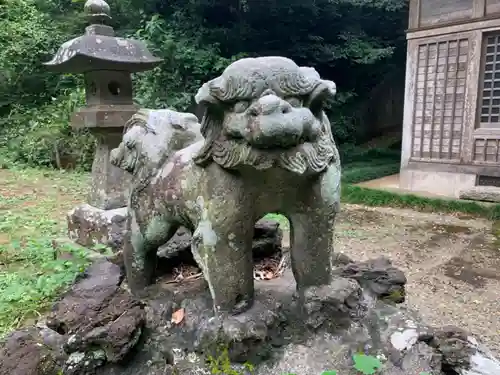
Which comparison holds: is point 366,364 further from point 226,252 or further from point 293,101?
point 293,101

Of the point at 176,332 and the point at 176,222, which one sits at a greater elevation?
the point at 176,222

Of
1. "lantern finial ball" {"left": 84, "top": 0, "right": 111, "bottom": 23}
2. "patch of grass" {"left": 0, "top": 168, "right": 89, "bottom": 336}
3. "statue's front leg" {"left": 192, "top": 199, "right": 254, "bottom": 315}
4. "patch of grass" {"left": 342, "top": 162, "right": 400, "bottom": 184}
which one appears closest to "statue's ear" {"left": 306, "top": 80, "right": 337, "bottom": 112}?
"statue's front leg" {"left": 192, "top": 199, "right": 254, "bottom": 315}

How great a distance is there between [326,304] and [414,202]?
5.71 meters

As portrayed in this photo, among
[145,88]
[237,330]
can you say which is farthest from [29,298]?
[145,88]

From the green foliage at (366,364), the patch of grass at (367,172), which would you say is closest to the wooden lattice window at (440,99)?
the patch of grass at (367,172)

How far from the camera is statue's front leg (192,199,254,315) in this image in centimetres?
132

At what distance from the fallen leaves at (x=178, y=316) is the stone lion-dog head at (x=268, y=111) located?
2.09 feet

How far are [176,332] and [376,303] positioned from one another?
0.81 meters

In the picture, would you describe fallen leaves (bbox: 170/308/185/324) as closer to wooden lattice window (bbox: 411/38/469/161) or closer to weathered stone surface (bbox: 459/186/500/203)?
weathered stone surface (bbox: 459/186/500/203)

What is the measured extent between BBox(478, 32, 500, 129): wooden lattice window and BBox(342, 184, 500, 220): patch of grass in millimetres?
1253

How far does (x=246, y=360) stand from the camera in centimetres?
136

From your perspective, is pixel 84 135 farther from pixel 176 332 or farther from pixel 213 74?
pixel 176 332

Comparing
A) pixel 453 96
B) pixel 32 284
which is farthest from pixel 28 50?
pixel 453 96

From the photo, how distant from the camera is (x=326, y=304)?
1450 mm
